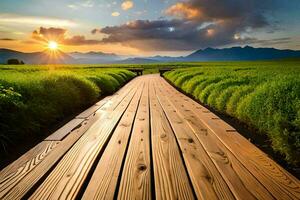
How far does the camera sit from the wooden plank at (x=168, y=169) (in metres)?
2.28

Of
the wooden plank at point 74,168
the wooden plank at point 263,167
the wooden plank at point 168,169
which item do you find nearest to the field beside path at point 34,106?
the wooden plank at point 74,168

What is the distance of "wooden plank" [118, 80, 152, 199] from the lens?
2268 millimetres

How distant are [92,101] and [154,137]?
5219mm

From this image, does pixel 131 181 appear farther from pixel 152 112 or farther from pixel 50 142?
pixel 152 112

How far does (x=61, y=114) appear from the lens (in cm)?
640

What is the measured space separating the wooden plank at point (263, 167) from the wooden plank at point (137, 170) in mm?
1113

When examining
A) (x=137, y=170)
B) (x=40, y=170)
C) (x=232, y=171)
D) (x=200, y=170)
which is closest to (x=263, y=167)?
(x=232, y=171)

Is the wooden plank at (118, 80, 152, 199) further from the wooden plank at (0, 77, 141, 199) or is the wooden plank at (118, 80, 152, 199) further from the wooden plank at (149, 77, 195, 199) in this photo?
the wooden plank at (0, 77, 141, 199)

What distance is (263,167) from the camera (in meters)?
2.97

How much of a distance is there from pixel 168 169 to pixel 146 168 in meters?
0.24

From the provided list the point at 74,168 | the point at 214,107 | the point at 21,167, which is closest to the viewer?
the point at 74,168

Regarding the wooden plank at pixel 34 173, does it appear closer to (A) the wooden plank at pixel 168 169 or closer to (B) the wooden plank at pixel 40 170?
(B) the wooden plank at pixel 40 170

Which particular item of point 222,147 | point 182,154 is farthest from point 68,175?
point 222,147

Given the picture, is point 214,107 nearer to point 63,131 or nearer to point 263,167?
point 63,131
